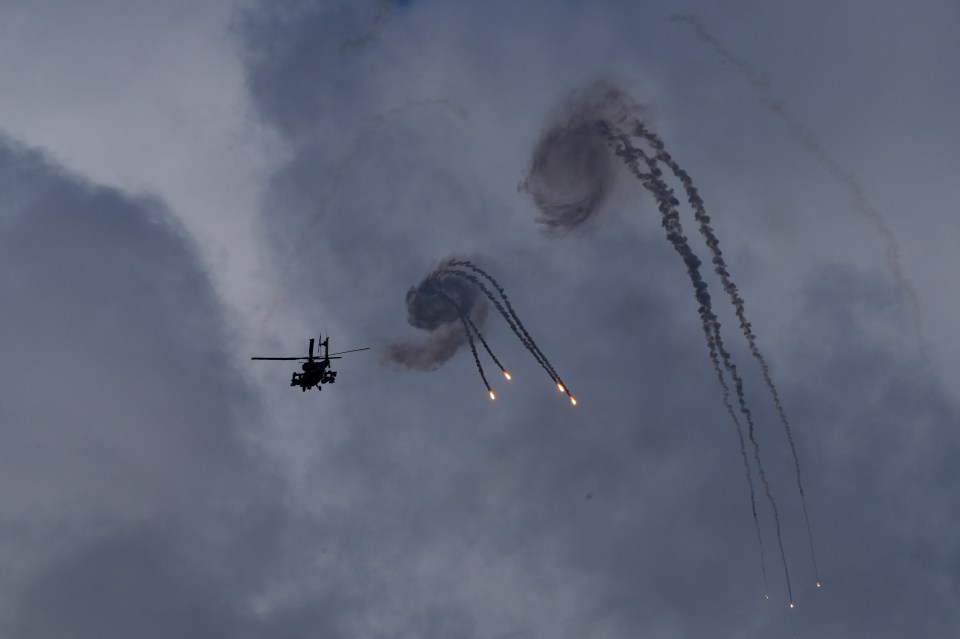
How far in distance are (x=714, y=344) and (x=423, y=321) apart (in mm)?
29957

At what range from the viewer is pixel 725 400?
276 ft

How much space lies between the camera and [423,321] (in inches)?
3661

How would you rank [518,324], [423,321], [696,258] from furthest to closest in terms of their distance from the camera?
[423,321]
[518,324]
[696,258]

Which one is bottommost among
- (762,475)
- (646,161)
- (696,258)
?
(762,475)

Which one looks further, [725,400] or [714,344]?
[725,400]

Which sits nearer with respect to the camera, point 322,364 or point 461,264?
point 461,264

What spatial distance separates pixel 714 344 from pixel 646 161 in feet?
55.9

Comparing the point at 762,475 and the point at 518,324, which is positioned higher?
the point at 518,324

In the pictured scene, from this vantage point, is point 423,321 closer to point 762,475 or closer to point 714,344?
point 714,344

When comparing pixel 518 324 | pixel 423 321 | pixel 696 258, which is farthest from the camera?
pixel 423 321

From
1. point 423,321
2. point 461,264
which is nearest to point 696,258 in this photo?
point 461,264

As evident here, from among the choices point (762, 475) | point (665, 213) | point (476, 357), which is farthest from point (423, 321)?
point (762, 475)

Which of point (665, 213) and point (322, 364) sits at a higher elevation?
point (322, 364)

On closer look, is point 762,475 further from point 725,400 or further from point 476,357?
point 476,357
